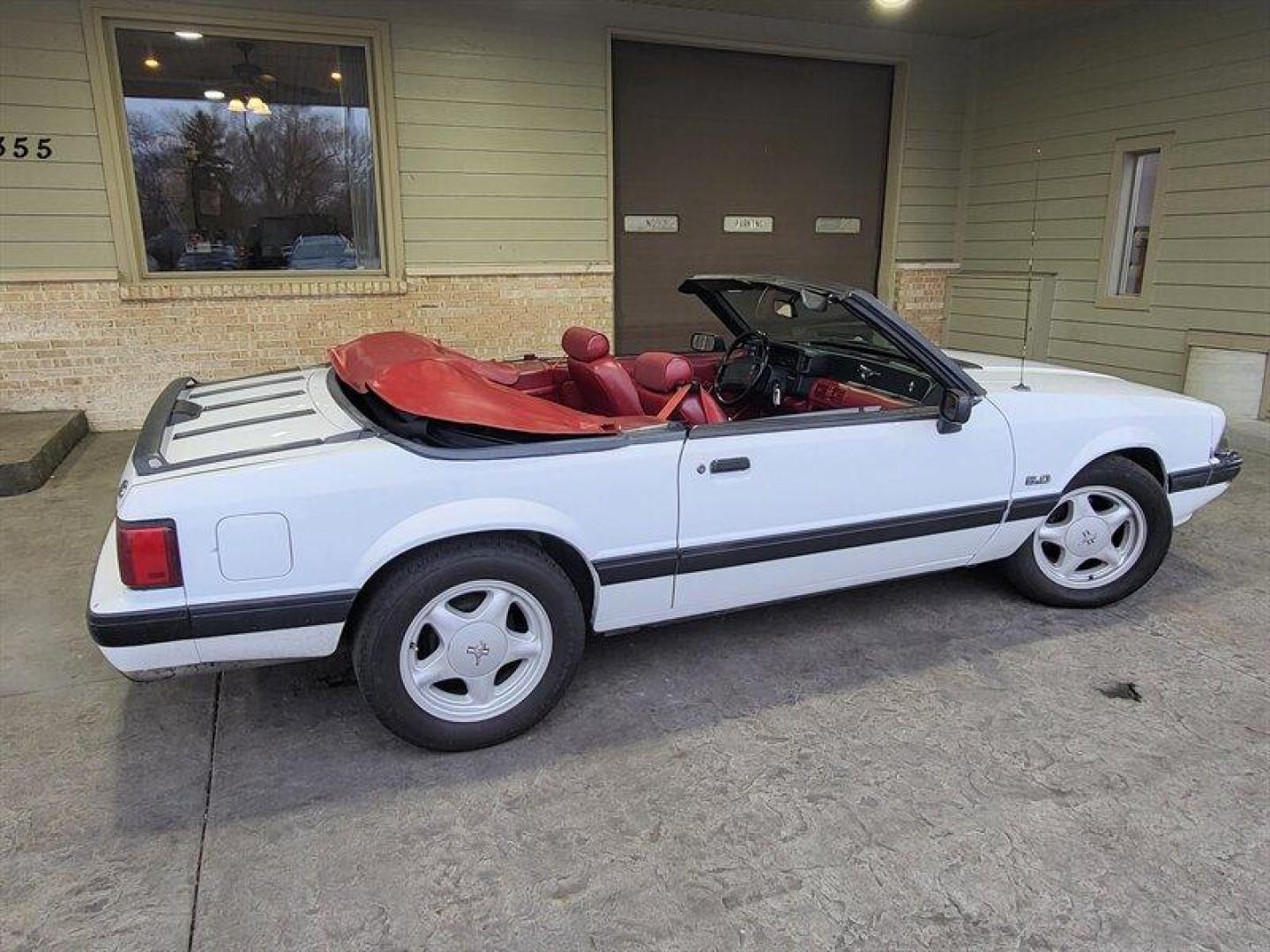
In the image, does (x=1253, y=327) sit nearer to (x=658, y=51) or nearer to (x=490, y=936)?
(x=658, y=51)

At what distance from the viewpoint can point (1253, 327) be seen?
673 cm

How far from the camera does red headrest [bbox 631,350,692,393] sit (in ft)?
9.43

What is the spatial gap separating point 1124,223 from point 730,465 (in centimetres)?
697

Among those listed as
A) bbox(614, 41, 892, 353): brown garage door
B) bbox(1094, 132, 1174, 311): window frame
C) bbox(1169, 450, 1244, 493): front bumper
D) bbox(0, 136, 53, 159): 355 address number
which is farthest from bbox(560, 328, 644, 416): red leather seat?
bbox(1094, 132, 1174, 311): window frame

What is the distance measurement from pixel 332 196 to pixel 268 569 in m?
5.69

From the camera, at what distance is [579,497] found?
96.7 inches

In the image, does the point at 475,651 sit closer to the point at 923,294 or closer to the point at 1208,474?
the point at 1208,474

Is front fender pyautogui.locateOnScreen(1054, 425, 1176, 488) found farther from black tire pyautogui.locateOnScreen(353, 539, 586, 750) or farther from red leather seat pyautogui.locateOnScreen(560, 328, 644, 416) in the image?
black tire pyautogui.locateOnScreen(353, 539, 586, 750)

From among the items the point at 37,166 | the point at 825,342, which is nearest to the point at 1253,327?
the point at 825,342

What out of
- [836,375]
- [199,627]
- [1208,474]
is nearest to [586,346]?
[836,375]

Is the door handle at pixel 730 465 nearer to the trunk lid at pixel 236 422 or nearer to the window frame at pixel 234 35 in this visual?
the trunk lid at pixel 236 422

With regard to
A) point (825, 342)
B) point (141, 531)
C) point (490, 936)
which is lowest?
point (490, 936)

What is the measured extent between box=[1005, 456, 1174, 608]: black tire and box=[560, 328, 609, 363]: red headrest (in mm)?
1827

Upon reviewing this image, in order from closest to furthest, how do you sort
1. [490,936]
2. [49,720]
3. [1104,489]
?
[490,936]
[49,720]
[1104,489]
